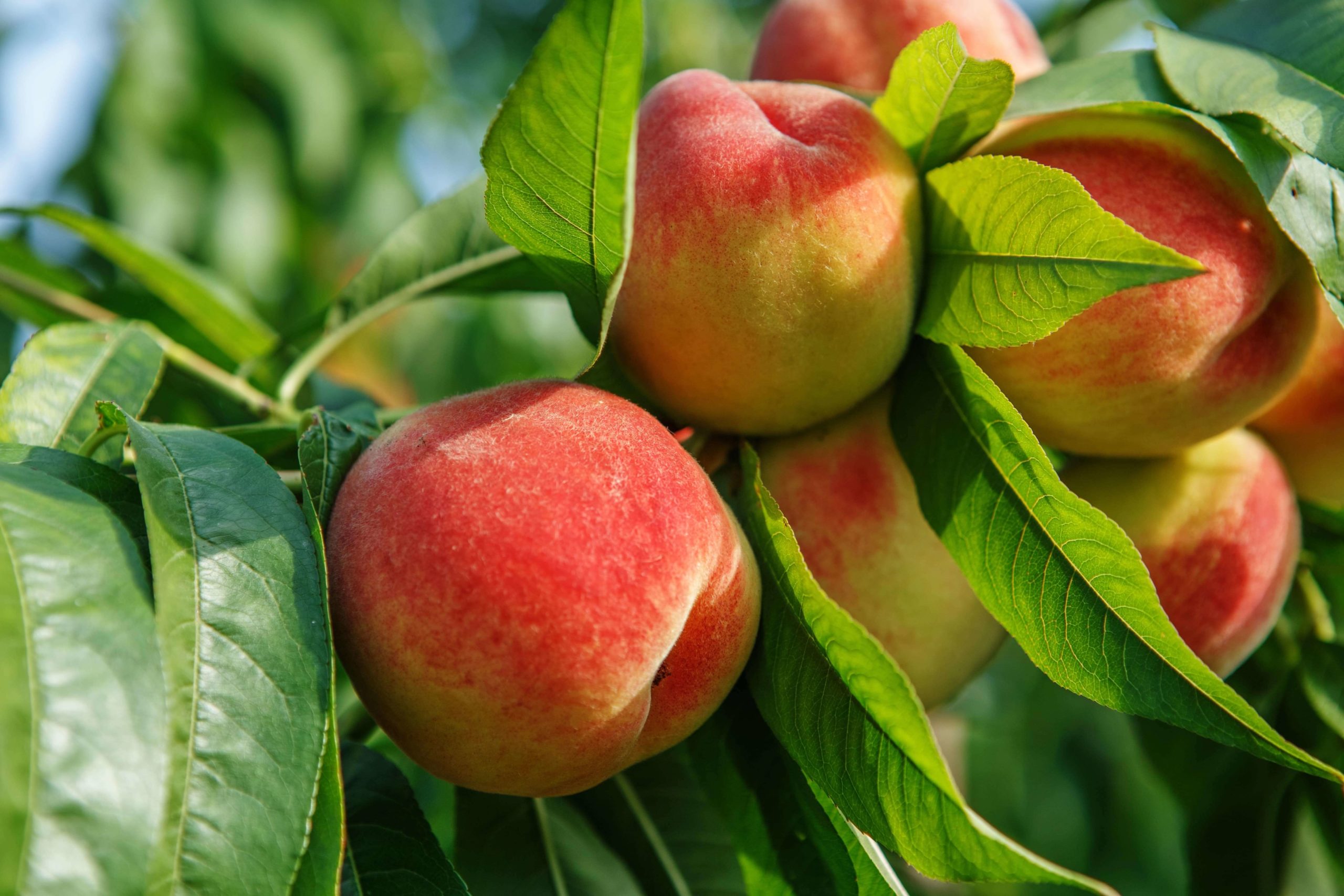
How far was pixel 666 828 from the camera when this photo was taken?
1.01 m

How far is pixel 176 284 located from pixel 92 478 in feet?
2.28

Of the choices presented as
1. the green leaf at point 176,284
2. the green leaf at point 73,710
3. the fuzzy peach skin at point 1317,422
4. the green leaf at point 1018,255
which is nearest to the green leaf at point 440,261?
the green leaf at point 176,284

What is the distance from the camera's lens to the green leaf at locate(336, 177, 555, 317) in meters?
1.11

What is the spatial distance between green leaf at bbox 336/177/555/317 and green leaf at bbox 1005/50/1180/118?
49 centimetres

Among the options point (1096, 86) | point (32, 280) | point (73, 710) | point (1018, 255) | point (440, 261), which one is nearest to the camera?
point (73, 710)

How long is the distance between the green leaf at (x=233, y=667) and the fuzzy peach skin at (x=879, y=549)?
0.41 meters

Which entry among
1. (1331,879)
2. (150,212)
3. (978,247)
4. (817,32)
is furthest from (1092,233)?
(150,212)

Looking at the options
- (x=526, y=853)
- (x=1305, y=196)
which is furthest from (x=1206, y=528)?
(x=526, y=853)

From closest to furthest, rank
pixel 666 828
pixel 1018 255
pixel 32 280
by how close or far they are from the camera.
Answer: pixel 1018 255
pixel 666 828
pixel 32 280

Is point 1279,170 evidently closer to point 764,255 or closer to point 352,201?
point 764,255

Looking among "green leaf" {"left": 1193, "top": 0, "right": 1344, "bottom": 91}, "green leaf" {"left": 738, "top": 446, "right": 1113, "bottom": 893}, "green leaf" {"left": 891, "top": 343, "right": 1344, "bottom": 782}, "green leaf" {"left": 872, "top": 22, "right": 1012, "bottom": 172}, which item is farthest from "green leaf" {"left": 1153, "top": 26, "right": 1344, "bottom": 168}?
"green leaf" {"left": 738, "top": 446, "right": 1113, "bottom": 893}

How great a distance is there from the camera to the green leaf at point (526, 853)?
3.01 feet

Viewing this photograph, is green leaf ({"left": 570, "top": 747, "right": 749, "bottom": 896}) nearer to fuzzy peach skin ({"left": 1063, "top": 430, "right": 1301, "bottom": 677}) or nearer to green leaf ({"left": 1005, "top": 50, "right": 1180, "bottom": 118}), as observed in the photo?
fuzzy peach skin ({"left": 1063, "top": 430, "right": 1301, "bottom": 677})

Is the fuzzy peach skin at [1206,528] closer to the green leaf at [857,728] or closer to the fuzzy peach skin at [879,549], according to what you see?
the fuzzy peach skin at [879,549]
